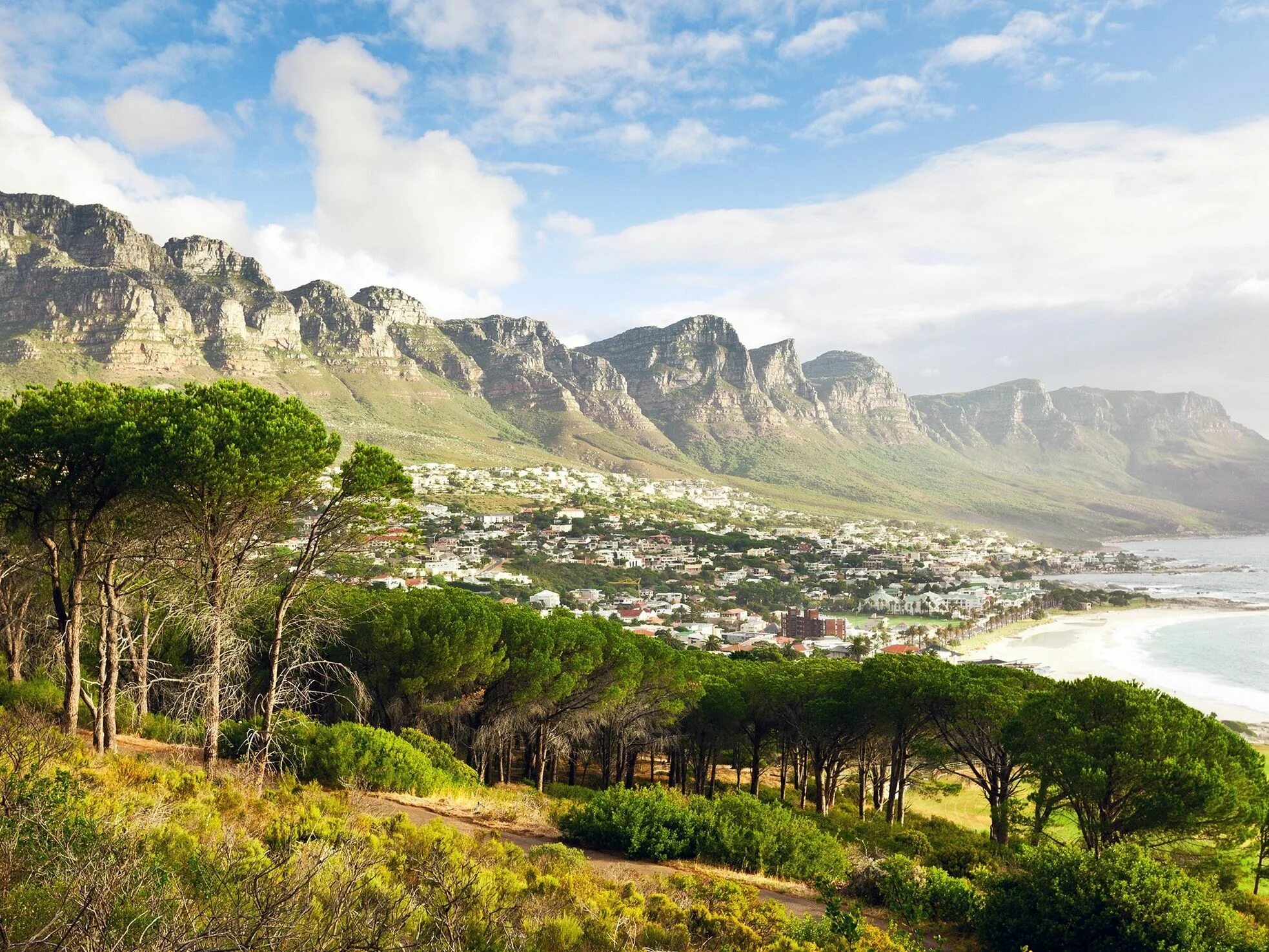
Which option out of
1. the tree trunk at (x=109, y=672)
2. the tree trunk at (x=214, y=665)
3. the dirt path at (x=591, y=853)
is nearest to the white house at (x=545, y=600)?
the tree trunk at (x=109, y=672)

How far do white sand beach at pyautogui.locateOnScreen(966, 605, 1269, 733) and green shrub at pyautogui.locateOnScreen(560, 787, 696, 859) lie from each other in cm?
4171

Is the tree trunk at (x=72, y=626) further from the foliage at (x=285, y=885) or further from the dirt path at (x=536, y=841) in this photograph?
the foliage at (x=285, y=885)

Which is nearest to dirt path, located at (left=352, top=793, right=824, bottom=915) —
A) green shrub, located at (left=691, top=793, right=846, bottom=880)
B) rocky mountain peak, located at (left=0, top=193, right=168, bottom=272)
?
green shrub, located at (left=691, top=793, right=846, bottom=880)

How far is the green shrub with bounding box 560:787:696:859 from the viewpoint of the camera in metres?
10.1

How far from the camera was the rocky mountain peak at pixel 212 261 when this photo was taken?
152m

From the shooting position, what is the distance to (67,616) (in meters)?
11.9

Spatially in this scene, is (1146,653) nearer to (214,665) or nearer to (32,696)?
(214,665)

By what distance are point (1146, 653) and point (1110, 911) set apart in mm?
66796

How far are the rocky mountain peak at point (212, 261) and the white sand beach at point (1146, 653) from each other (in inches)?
6432

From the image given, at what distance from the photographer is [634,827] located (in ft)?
33.3

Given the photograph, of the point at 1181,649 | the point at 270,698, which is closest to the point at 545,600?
the point at 270,698

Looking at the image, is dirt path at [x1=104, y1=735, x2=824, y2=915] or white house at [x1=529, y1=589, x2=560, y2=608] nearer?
dirt path at [x1=104, y1=735, x2=824, y2=915]

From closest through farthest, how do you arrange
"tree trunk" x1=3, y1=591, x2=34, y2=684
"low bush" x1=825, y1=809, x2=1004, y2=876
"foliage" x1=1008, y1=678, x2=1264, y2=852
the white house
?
"low bush" x1=825, y1=809, x2=1004, y2=876
"foliage" x1=1008, y1=678, x2=1264, y2=852
"tree trunk" x1=3, y1=591, x2=34, y2=684
the white house

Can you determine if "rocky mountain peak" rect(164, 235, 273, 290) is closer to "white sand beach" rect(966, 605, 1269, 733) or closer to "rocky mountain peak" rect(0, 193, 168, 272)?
"rocky mountain peak" rect(0, 193, 168, 272)
